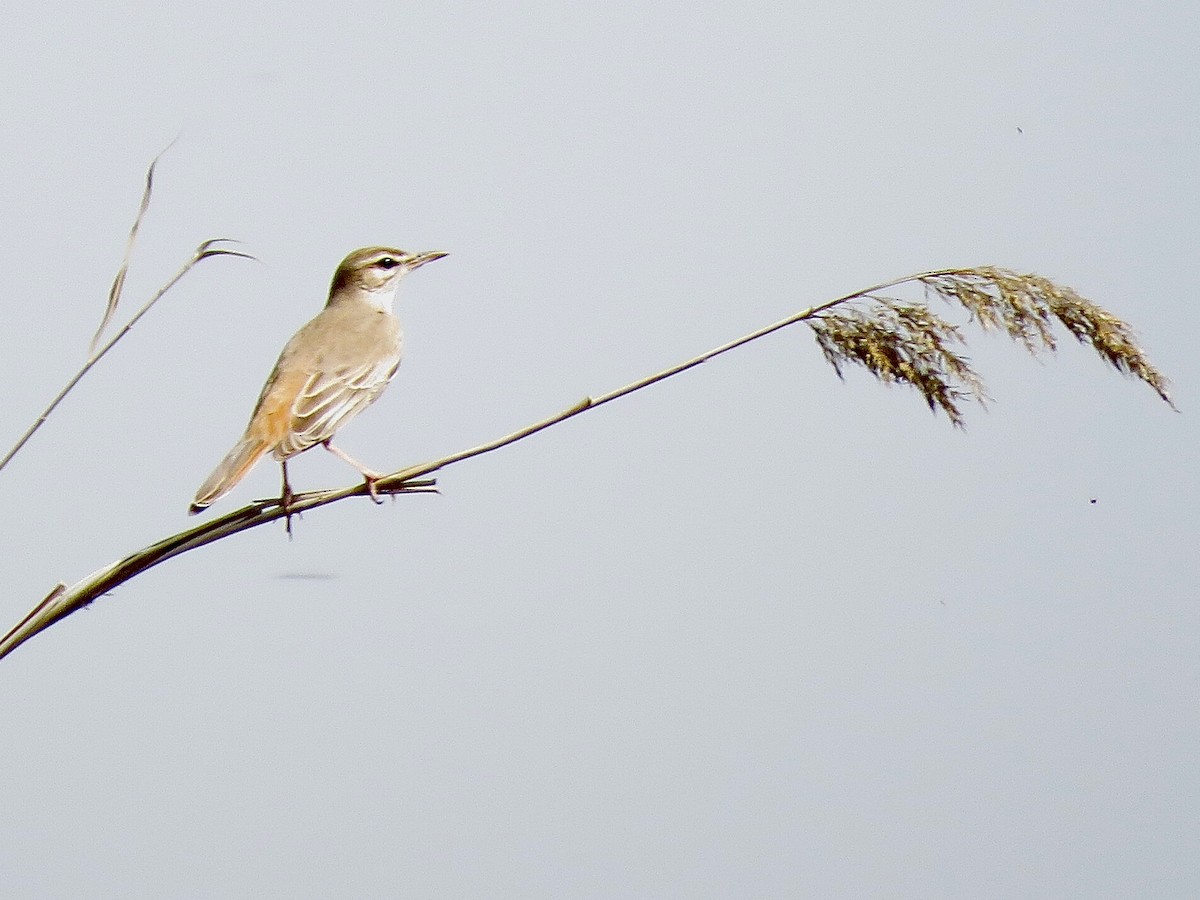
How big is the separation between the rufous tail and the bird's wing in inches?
2.7

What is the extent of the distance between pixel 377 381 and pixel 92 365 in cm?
Result: 155

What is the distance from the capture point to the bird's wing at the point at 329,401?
308cm

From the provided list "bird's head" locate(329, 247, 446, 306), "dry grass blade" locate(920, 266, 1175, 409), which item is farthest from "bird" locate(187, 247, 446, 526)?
"dry grass blade" locate(920, 266, 1175, 409)

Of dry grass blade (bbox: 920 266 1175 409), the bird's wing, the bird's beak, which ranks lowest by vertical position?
dry grass blade (bbox: 920 266 1175 409)

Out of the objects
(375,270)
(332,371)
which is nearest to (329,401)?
(332,371)

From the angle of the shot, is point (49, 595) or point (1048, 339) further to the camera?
point (1048, 339)

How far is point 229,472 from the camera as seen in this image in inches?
110

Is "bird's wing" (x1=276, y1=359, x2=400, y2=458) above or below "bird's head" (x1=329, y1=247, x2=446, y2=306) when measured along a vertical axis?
below

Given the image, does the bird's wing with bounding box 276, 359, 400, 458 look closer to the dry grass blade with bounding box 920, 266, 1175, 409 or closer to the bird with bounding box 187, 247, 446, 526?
the bird with bounding box 187, 247, 446, 526

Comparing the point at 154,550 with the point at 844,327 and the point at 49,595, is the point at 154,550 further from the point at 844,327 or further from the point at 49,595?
the point at 844,327

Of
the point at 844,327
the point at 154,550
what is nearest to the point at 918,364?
the point at 844,327

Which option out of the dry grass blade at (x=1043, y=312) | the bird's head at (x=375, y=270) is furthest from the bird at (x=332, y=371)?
the dry grass blade at (x=1043, y=312)

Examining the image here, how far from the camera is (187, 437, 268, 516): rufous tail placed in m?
2.66

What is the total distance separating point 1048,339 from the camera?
2.19 metres
